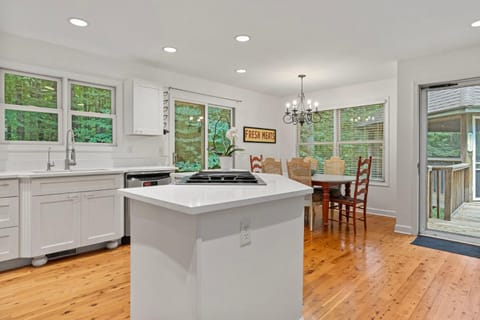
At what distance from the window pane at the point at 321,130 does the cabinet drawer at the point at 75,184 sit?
407 centimetres

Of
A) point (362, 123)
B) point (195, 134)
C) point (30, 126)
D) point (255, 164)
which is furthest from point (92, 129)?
point (362, 123)

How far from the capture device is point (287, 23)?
2889 millimetres

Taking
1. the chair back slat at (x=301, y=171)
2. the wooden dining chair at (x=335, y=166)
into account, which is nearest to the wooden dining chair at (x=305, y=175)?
the chair back slat at (x=301, y=171)

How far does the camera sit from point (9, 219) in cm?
272

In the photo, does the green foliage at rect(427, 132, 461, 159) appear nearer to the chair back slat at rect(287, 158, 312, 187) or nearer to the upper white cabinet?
the chair back slat at rect(287, 158, 312, 187)

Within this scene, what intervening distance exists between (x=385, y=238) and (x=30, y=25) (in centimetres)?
475

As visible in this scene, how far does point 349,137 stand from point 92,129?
4443 millimetres

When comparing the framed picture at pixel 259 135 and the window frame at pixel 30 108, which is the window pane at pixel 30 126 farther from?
the framed picture at pixel 259 135

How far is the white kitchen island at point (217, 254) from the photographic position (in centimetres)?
129

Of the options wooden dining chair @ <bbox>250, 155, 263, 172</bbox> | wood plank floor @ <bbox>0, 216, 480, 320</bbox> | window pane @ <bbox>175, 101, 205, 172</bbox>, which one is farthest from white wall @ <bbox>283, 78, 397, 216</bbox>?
window pane @ <bbox>175, 101, 205, 172</bbox>

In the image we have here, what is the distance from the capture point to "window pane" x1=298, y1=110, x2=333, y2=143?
590 cm

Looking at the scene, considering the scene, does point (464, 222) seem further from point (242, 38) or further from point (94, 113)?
point (94, 113)

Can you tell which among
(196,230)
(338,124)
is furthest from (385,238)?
(196,230)

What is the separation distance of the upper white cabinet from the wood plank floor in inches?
63.4
